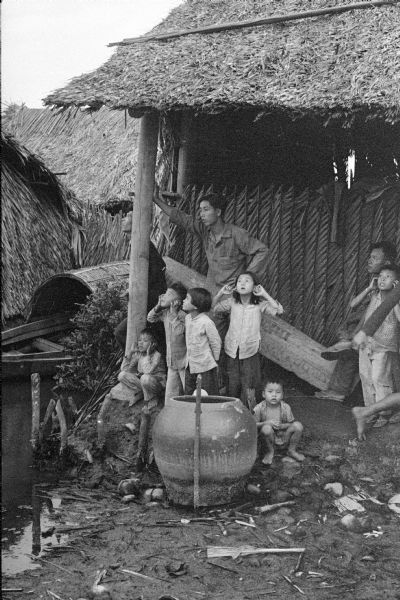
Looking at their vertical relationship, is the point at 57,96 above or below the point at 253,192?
above

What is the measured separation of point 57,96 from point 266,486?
183 inches

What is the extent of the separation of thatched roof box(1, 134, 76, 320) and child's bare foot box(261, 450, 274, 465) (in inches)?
281

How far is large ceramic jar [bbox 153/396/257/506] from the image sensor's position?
6.06 m

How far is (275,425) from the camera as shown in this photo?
6.87 metres

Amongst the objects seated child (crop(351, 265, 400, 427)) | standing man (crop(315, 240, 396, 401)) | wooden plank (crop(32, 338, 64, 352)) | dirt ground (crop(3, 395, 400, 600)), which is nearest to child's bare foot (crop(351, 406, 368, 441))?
dirt ground (crop(3, 395, 400, 600))

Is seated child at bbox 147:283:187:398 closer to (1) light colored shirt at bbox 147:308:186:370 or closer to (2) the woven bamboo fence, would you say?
(1) light colored shirt at bbox 147:308:186:370

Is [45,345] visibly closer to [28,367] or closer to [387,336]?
[28,367]

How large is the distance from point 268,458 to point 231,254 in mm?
2286

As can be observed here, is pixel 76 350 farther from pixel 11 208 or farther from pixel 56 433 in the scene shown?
pixel 11 208

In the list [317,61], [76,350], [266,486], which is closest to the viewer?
[266,486]

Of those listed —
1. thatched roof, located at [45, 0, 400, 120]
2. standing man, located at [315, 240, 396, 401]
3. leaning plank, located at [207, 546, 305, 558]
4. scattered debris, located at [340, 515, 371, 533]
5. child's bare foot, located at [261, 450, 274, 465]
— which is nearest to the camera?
leaning plank, located at [207, 546, 305, 558]

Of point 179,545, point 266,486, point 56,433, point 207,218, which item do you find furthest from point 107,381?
point 179,545

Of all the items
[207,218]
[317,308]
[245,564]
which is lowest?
[245,564]

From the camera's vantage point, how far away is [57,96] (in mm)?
8062
